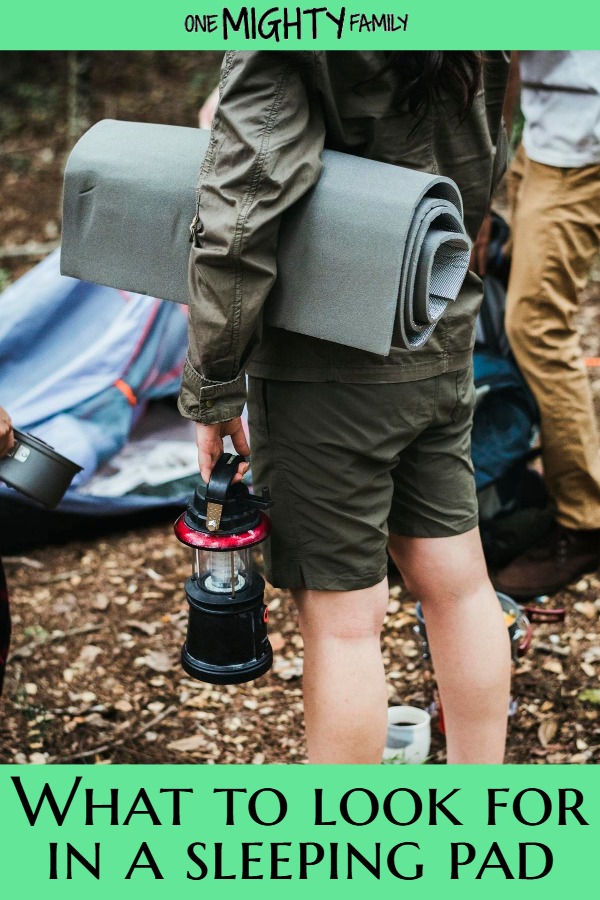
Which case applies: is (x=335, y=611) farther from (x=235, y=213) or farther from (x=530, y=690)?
(x=530, y=690)

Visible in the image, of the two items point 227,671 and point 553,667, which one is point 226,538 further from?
point 553,667

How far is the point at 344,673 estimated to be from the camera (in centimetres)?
199

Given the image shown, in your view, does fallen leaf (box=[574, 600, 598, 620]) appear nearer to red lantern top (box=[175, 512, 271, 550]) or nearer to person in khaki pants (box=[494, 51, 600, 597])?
person in khaki pants (box=[494, 51, 600, 597])

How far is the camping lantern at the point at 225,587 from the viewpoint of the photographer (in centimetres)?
194

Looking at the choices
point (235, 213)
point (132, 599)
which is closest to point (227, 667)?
point (235, 213)

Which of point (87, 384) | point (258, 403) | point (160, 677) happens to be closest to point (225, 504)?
point (258, 403)

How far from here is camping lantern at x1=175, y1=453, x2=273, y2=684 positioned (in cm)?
194

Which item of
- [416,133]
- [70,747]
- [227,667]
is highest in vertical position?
[416,133]

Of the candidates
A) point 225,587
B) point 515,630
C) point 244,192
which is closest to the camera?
point 244,192

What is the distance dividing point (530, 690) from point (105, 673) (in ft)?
3.95

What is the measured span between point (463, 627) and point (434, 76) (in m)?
1.06

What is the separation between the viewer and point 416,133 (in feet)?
5.97

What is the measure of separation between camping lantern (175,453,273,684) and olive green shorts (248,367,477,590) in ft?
0.19

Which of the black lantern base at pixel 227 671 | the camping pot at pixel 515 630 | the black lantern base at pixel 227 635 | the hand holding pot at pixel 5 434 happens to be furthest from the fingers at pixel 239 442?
the camping pot at pixel 515 630
